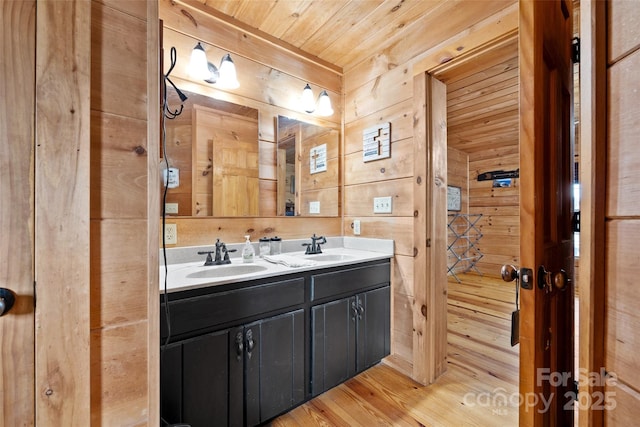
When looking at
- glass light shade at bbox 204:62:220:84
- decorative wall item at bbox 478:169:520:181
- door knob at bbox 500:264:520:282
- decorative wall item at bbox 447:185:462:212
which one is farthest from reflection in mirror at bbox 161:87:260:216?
decorative wall item at bbox 478:169:520:181

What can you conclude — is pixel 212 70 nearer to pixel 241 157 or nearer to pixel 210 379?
pixel 241 157

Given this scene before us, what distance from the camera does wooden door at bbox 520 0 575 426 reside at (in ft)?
2.65

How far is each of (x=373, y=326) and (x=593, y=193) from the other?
5.17ft

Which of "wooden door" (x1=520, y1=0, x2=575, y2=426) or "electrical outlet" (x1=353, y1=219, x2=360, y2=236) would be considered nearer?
"wooden door" (x1=520, y1=0, x2=575, y2=426)

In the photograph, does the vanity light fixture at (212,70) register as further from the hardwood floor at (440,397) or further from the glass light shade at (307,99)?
the hardwood floor at (440,397)

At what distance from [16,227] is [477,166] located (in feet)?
19.4

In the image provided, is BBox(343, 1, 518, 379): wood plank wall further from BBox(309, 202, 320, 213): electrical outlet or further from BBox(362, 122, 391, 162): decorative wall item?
BBox(309, 202, 320, 213): electrical outlet

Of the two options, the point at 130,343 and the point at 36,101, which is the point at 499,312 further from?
the point at 36,101

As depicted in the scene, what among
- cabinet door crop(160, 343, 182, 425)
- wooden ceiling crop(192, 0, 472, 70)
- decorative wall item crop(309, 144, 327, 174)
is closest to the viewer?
cabinet door crop(160, 343, 182, 425)

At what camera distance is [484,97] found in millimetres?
3330

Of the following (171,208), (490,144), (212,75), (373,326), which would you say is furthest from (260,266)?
(490,144)

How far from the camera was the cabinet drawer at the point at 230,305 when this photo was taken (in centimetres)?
112

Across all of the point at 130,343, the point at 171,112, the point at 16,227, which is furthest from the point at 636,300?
the point at 171,112

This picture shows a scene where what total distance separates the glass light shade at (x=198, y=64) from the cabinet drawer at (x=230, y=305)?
4.47ft
